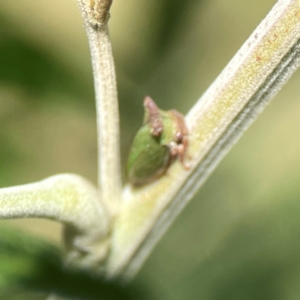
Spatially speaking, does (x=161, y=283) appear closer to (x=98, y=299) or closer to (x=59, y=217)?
(x=98, y=299)

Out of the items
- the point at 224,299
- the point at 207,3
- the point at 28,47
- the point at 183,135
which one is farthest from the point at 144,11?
the point at 224,299

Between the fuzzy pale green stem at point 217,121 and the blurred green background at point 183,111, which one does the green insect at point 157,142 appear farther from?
the blurred green background at point 183,111

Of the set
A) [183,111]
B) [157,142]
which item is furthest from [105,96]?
[183,111]

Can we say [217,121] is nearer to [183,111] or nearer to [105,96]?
[105,96]

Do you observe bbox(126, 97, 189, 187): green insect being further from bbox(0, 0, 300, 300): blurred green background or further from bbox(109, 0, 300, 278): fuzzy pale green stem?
bbox(0, 0, 300, 300): blurred green background

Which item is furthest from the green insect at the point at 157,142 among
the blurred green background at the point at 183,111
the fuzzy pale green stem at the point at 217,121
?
the blurred green background at the point at 183,111
